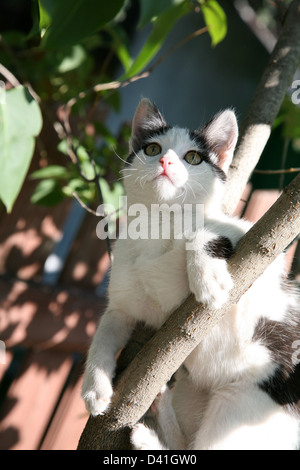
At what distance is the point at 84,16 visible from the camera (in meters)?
0.82

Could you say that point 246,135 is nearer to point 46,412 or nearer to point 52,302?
point 52,302

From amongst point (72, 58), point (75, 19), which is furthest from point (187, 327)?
point (72, 58)

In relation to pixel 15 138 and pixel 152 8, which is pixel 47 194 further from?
pixel 152 8

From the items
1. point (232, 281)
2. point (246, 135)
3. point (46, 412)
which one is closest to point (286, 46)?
point (246, 135)

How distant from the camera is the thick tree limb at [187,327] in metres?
0.84

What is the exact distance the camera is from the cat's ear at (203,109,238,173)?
130cm

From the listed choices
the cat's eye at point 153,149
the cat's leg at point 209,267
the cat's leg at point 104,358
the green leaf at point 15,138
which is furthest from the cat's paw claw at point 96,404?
the cat's eye at point 153,149

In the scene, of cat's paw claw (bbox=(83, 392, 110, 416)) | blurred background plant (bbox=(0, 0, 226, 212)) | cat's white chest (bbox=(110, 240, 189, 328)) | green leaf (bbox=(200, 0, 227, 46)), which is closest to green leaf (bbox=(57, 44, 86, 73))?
blurred background plant (bbox=(0, 0, 226, 212))

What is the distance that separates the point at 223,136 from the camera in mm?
1337

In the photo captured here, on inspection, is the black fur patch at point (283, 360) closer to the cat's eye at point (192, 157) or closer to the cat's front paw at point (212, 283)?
the cat's front paw at point (212, 283)

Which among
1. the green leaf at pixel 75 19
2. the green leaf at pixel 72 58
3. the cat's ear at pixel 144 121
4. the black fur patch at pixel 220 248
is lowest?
the black fur patch at pixel 220 248

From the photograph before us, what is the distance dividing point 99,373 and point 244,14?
2.19 metres

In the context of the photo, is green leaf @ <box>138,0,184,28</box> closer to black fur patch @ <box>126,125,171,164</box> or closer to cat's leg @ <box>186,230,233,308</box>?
cat's leg @ <box>186,230,233,308</box>

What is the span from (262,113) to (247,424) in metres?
0.92
